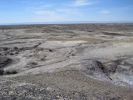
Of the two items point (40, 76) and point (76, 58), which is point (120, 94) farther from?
point (76, 58)

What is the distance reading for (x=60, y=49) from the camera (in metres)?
20.6

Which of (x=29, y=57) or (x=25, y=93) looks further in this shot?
(x=29, y=57)

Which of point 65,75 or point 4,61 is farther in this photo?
point 4,61

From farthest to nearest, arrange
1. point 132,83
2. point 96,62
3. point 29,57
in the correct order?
point 29,57 → point 96,62 → point 132,83

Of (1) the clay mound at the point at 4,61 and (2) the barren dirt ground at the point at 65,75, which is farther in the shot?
(1) the clay mound at the point at 4,61

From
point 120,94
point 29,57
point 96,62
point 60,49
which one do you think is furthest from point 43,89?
point 60,49

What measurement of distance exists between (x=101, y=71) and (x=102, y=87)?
10.1 ft

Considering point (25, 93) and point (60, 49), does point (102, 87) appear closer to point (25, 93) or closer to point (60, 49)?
point (25, 93)

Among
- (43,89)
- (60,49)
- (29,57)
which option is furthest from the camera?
(60,49)

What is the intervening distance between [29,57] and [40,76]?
562 centimetres

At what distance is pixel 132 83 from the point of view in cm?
1192

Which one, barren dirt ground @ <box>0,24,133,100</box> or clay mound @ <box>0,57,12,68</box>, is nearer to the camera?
barren dirt ground @ <box>0,24,133,100</box>

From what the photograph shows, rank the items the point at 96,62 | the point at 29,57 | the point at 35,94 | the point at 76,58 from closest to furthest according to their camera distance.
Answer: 1. the point at 35,94
2. the point at 96,62
3. the point at 76,58
4. the point at 29,57

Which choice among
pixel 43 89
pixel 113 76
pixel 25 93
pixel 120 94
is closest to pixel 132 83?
pixel 113 76
